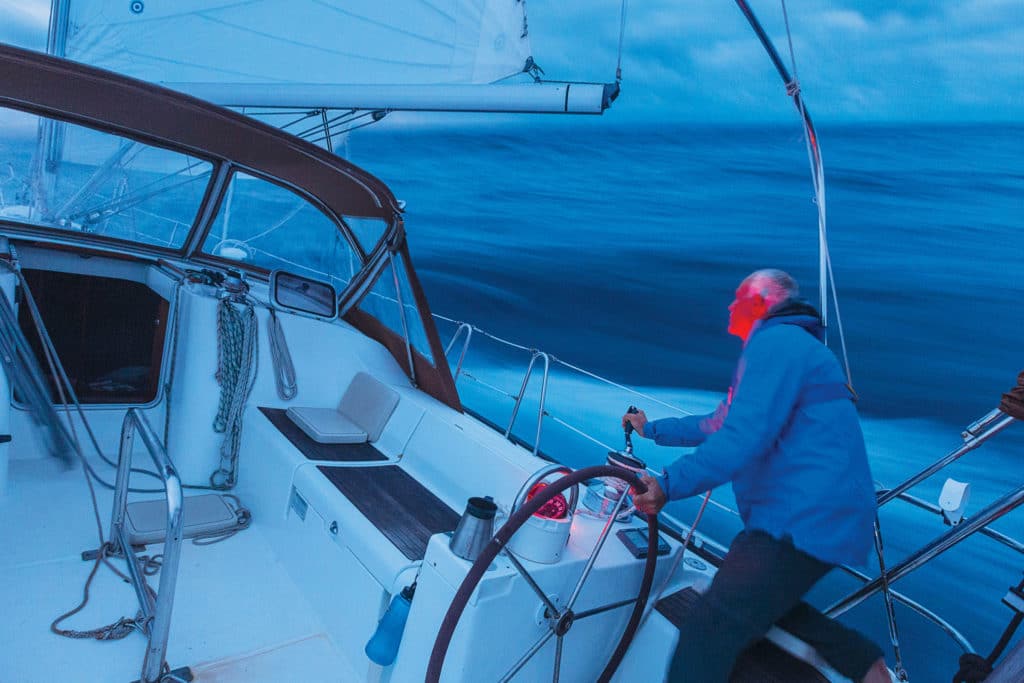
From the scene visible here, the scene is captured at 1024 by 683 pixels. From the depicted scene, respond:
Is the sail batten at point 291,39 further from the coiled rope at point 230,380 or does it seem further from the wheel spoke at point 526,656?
the wheel spoke at point 526,656

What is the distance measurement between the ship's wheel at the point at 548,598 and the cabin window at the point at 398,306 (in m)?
1.30

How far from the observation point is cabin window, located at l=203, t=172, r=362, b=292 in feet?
8.34

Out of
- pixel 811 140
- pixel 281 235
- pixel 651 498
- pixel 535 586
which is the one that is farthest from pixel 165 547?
pixel 281 235

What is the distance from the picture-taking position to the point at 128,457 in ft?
4.90

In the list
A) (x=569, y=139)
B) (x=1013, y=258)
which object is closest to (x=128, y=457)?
(x=1013, y=258)

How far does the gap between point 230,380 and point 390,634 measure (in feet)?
4.16

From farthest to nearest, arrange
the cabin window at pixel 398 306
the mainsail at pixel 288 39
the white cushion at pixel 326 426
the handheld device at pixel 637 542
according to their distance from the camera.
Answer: the mainsail at pixel 288 39 < the cabin window at pixel 398 306 < the white cushion at pixel 326 426 < the handheld device at pixel 637 542

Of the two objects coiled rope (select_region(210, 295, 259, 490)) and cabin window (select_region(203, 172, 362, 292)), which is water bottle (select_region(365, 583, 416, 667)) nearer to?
coiled rope (select_region(210, 295, 259, 490))

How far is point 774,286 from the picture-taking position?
3.96 feet

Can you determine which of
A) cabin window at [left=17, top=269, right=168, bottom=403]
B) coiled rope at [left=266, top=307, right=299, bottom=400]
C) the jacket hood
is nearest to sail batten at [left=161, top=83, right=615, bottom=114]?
cabin window at [left=17, top=269, right=168, bottom=403]

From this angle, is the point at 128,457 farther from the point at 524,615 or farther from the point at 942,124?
the point at 942,124

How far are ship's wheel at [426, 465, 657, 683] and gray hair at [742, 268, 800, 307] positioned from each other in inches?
17.9

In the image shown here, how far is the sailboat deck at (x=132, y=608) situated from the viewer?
1.34 meters

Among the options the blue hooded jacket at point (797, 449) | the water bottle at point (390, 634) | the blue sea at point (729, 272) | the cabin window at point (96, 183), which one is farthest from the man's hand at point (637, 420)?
the blue sea at point (729, 272)
